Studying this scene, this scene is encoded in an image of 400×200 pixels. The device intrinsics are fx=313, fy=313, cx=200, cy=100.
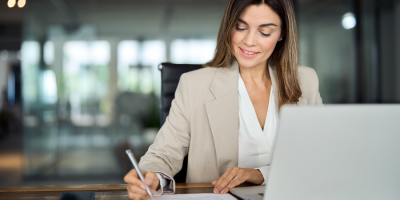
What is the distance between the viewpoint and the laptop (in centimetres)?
56

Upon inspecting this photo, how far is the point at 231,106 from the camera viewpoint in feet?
4.43

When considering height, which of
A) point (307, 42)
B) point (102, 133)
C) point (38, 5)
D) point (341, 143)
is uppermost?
point (38, 5)

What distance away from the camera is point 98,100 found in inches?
159

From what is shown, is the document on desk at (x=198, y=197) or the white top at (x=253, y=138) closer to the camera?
the document on desk at (x=198, y=197)

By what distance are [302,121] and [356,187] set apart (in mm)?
200

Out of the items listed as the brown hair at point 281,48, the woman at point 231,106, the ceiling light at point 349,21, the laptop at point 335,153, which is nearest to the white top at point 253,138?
the woman at point 231,106

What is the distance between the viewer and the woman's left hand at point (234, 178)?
95 centimetres

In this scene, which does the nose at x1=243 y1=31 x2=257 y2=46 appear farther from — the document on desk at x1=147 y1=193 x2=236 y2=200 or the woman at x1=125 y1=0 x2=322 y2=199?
the document on desk at x1=147 y1=193 x2=236 y2=200

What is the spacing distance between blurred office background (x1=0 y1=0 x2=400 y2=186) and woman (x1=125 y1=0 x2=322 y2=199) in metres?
2.71

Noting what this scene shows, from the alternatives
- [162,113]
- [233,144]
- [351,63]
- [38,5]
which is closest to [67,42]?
[38,5]

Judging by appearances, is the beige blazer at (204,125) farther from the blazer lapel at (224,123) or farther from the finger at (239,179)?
the finger at (239,179)

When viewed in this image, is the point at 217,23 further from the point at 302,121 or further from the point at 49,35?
the point at 302,121

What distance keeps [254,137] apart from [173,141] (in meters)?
0.36

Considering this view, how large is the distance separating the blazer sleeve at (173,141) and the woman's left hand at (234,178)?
0.21 meters
